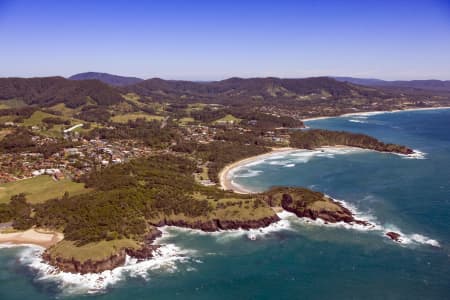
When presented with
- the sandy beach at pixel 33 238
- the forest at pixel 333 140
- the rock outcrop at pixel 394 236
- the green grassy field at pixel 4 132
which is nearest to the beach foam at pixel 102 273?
the sandy beach at pixel 33 238

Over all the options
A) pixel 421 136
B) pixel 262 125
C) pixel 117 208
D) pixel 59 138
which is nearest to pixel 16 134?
pixel 59 138

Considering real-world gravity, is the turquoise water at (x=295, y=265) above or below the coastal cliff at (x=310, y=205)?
below

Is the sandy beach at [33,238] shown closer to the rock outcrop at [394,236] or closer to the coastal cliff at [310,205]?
the coastal cliff at [310,205]

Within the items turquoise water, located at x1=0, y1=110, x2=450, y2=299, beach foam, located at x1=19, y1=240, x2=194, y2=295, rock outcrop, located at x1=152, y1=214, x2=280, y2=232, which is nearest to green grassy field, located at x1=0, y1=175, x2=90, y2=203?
turquoise water, located at x1=0, y1=110, x2=450, y2=299

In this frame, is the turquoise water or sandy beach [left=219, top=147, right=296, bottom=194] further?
sandy beach [left=219, top=147, right=296, bottom=194]

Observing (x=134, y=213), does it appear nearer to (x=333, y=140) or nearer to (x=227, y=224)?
(x=227, y=224)

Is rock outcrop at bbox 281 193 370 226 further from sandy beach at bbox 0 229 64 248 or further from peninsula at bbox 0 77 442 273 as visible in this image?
sandy beach at bbox 0 229 64 248
